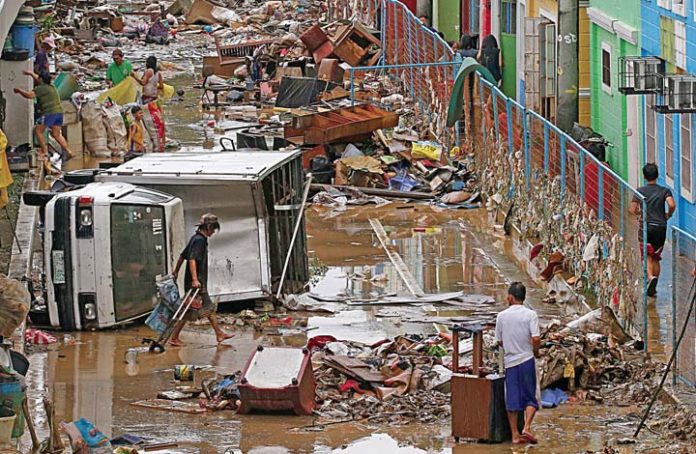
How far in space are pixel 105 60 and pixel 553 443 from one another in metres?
31.3

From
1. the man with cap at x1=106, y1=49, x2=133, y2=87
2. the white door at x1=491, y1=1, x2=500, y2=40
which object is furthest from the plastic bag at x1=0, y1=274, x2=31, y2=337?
the white door at x1=491, y1=1, x2=500, y2=40

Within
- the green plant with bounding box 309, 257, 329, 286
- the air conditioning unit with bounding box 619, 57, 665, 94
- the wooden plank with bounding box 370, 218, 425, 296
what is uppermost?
the air conditioning unit with bounding box 619, 57, 665, 94

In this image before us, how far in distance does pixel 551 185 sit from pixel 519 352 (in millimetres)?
8649

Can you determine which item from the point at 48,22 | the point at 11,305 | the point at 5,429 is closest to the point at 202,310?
the point at 11,305

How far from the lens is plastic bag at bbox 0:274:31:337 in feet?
38.0

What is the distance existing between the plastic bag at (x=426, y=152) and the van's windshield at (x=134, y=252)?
10.7 m

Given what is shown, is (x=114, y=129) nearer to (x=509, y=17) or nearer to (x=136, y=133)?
(x=136, y=133)

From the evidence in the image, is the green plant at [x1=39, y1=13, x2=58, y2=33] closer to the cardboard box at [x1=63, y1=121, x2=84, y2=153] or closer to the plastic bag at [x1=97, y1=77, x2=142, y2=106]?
the plastic bag at [x1=97, y1=77, x2=142, y2=106]

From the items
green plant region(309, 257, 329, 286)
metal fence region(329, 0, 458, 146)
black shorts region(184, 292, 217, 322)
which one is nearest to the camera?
black shorts region(184, 292, 217, 322)

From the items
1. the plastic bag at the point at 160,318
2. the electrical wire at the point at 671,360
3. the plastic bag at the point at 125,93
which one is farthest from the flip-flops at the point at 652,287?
the plastic bag at the point at 125,93

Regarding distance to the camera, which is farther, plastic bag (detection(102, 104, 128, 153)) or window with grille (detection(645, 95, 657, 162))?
plastic bag (detection(102, 104, 128, 153))

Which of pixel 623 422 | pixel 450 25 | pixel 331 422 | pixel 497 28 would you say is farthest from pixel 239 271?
pixel 450 25

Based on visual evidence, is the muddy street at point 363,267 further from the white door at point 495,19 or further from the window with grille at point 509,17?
the white door at point 495,19

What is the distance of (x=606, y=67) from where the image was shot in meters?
26.8
